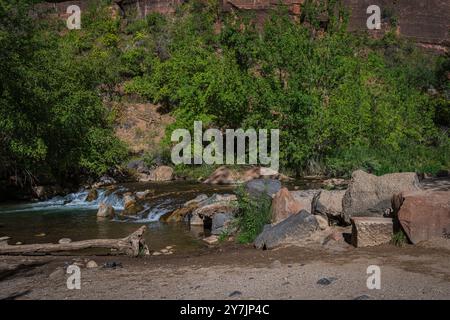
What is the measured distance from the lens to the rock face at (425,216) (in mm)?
7270

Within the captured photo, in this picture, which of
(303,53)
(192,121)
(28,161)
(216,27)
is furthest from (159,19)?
(28,161)

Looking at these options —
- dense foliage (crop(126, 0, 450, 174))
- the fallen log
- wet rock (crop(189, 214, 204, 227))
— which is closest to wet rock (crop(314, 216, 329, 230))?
the fallen log

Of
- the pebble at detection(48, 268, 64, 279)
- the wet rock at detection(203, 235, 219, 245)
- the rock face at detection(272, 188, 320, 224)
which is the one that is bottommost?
the wet rock at detection(203, 235, 219, 245)

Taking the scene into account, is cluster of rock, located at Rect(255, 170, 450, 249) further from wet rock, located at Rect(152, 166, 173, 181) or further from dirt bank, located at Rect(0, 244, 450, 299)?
wet rock, located at Rect(152, 166, 173, 181)

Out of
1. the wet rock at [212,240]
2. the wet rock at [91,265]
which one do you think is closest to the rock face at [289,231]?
the wet rock at [212,240]

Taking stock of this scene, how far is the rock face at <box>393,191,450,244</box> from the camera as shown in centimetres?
727

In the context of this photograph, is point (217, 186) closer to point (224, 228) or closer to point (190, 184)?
point (190, 184)

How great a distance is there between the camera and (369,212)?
28.9ft

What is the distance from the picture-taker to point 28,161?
751 inches

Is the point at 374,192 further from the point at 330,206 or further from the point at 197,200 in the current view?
the point at 197,200

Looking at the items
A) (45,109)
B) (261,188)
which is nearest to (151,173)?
(45,109)

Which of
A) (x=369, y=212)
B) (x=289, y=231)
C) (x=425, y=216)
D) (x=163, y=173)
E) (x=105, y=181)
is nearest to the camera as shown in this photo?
(x=425, y=216)

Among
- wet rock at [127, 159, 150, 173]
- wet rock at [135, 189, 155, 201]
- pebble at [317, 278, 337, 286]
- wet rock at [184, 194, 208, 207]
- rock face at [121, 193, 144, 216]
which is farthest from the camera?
wet rock at [127, 159, 150, 173]

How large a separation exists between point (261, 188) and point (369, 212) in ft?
9.78
